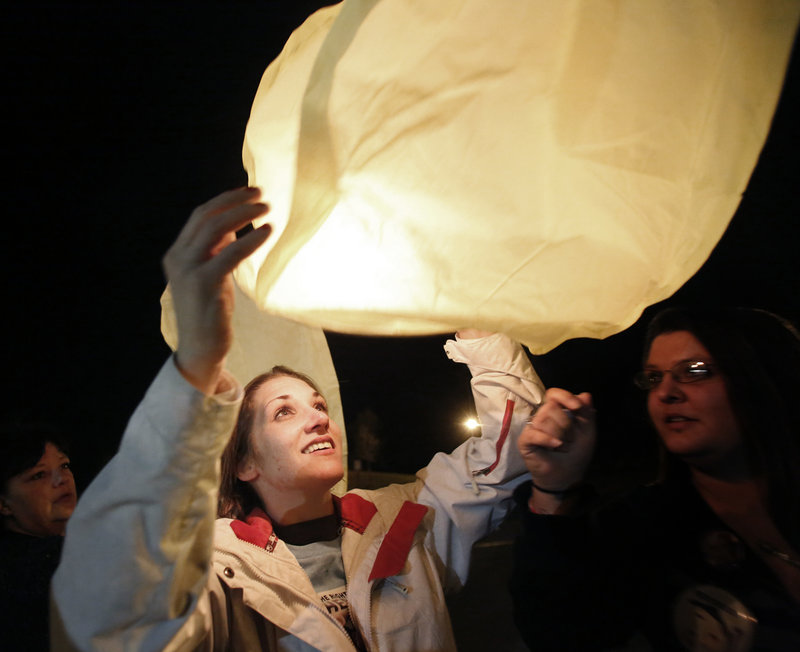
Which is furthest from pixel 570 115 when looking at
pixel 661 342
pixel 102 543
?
pixel 102 543

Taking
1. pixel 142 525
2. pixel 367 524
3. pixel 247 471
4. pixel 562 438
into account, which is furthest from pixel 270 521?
pixel 562 438

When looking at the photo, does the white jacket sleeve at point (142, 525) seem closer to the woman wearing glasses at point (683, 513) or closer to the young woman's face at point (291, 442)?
the young woman's face at point (291, 442)

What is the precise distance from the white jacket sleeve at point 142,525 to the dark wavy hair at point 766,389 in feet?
3.56

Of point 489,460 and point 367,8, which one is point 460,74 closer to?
point 367,8

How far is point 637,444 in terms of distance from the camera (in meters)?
2.86

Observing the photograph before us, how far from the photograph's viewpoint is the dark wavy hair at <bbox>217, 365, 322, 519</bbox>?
1381 mm

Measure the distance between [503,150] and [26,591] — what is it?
70.0 inches

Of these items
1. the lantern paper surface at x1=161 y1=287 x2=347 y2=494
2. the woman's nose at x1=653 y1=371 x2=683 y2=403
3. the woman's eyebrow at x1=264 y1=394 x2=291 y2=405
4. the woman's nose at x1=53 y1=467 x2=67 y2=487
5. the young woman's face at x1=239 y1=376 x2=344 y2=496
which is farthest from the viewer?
the woman's nose at x1=53 y1=467 x2=67 y2=487

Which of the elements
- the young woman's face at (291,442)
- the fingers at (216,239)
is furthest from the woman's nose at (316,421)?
the fingers at (216,239)

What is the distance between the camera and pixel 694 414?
1058 millimetres

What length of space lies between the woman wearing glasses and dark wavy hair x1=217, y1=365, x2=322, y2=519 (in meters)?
0.79

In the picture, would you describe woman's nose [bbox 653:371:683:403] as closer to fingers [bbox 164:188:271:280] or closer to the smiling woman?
the smiling woman

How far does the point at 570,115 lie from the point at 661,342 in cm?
71

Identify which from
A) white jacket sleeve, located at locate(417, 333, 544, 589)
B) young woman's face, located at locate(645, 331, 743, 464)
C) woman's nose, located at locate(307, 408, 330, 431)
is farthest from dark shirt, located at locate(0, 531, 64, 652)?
young woman's face, located at locate(645, 331, 743, 464)
